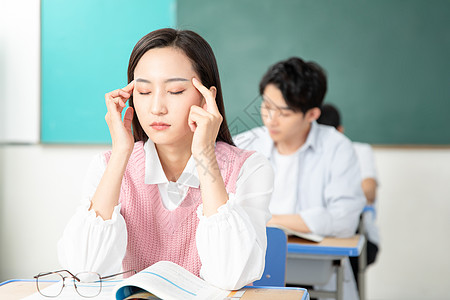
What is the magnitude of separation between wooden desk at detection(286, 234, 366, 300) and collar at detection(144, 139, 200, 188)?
79 centimetres

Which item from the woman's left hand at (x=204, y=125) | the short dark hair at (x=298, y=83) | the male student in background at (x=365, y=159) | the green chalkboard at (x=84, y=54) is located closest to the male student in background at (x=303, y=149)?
the short dark hair at (x=298, y=83)

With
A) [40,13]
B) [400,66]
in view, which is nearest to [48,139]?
[40,13]

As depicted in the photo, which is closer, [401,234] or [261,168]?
[261,168]

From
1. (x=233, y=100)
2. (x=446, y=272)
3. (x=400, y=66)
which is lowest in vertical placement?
(x=446, y=272)

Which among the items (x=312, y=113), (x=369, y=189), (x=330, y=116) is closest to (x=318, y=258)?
(x=312, y=113)

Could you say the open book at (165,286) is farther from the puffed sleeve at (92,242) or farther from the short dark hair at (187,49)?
the short dark hair at (187,49)

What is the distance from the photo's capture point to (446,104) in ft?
12.5

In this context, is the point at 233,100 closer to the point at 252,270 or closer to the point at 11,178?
the point at 11,178

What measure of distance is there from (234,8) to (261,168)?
2.83 meters

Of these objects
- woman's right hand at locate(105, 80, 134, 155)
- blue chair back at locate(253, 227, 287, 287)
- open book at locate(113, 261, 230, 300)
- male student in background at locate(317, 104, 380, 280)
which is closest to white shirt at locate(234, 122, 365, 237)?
male student in background at locate(317, 104, 380, 280)

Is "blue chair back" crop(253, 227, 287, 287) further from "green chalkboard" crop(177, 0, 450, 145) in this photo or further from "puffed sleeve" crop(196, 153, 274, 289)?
"green chalkboard" crop(177, 0, 450, 145)

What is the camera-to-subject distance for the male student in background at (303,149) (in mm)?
2754

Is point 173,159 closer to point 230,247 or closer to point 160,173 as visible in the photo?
point 160,173

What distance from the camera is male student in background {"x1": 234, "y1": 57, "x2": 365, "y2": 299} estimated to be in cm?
275
